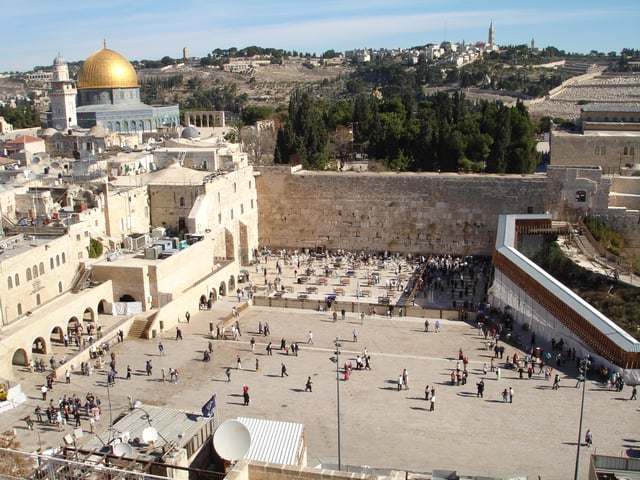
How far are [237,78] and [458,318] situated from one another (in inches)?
4481

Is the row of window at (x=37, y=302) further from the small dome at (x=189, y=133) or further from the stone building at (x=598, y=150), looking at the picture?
the stone building at (x=598, y=150)

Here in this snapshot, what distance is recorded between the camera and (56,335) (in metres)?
21.8

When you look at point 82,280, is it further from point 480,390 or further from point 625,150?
point 625,150

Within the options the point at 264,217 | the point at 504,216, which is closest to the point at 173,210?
the point at 264,217

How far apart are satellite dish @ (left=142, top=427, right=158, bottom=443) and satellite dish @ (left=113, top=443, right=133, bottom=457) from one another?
250 mm

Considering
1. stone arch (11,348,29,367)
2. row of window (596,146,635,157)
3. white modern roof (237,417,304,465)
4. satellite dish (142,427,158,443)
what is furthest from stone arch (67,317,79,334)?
row of window (596,146,635,157)

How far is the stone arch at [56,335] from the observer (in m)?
21.3

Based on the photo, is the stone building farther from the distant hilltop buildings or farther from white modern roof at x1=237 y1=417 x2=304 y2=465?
the distant hilltop buildings

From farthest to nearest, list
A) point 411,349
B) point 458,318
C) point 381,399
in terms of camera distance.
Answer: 1. point 458,318
2. point 411,349
3. point 381,399

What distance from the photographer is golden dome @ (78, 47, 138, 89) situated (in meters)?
54.3

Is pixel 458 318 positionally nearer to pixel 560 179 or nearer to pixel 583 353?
pixel 583 353

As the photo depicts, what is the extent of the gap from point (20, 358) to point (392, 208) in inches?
756

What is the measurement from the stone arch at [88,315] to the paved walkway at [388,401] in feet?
6.29

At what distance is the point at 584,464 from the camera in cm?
1484
